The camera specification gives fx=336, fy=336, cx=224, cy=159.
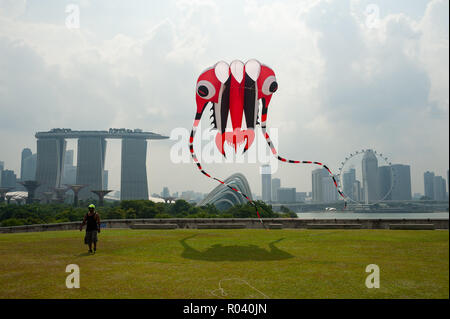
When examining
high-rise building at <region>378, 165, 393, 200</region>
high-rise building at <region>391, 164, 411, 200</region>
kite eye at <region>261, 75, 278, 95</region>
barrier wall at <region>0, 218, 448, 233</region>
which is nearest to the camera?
kite eye at <region>261, 75, 278, 95</region>

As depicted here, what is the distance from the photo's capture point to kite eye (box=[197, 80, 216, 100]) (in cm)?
1938

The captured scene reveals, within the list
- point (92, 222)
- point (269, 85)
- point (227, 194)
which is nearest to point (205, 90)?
point (269, 85)

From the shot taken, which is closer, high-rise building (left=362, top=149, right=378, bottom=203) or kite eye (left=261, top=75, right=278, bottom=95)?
kite eye (left=261, top=75, right=278, bottom=95)

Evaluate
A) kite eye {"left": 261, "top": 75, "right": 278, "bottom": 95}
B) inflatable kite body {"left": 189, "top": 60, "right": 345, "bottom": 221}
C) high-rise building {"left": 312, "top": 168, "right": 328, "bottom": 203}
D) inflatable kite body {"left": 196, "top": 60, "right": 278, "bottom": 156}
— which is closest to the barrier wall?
inflatable kite body {"left": 189, "top": 60, "right": 345, "bottom": 221}

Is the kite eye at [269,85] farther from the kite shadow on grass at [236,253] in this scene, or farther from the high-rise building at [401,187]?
the high-rise building at [401,187]

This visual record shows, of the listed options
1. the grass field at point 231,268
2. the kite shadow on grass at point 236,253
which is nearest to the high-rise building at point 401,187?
the grass field at point 231,268

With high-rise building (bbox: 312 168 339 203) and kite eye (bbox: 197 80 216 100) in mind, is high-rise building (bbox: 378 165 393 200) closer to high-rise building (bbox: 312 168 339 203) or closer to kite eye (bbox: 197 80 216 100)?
high-rise building (bbox: 312 168 339 203)

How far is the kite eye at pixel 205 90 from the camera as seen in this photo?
63.6 ft

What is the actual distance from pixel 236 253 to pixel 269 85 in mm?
10106

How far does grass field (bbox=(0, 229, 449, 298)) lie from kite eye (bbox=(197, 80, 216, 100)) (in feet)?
27.3

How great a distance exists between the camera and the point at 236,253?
14.1 meters
